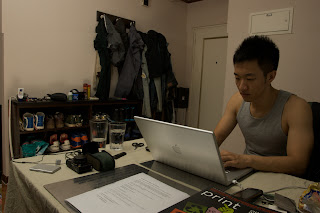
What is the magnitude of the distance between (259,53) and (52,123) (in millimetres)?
2163

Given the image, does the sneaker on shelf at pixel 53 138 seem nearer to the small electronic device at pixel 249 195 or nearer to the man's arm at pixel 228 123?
the man's arm at pixel 228 123

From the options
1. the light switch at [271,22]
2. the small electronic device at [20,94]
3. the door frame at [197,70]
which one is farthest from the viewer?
the door frame at [197,70]

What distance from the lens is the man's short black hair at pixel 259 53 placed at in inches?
48.1

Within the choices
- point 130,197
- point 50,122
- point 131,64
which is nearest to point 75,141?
point 50,122

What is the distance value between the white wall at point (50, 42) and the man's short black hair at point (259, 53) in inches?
86.4

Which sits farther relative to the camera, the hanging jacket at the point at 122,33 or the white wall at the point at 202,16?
the white wall at the point at 202,16

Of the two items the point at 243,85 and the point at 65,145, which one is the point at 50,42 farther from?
the point at 243,85

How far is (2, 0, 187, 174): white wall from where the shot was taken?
247 cm

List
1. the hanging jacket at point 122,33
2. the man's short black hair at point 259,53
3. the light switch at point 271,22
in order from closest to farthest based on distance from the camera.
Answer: the man's short black hair at point 259,53 → the light switch at point 271,22 → the hanging jacket at point 122,33

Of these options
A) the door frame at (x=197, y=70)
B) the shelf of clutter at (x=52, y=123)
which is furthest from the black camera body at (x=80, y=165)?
the door frame at (x=197, y=70)

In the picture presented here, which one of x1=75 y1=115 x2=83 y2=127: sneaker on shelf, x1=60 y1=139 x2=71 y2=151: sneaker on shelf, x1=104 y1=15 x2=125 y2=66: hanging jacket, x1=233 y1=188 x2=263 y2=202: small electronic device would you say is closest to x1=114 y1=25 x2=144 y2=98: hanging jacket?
x1=104 y1=15 x2=125 y2=66: hanging jacket

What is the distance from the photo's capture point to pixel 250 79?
1249mm

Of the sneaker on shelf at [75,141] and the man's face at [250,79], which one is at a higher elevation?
the man's face at [250,79]

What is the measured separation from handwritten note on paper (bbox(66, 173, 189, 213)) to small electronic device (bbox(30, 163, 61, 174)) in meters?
0.27
